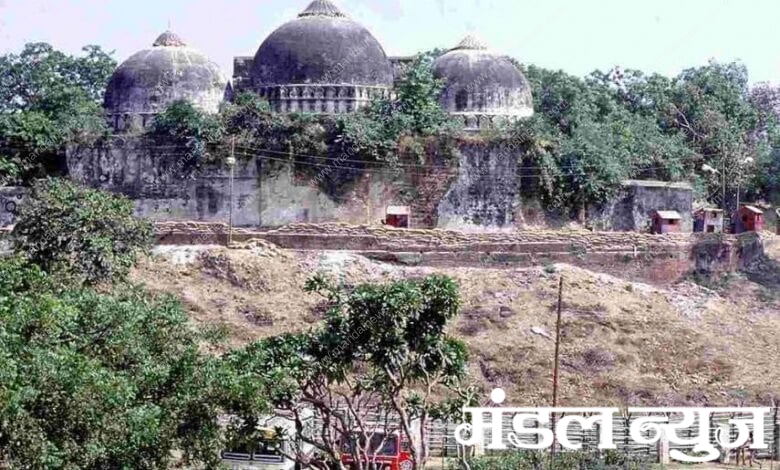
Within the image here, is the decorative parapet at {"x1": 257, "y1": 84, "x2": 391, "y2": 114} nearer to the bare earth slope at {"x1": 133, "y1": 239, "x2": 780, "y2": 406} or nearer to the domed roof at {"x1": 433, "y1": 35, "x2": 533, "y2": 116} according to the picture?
the domed roof at {"x1": 433, "y1": 35, "x2": 533, "y2": 116}

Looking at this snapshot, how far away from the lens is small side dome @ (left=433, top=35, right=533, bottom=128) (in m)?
41.7

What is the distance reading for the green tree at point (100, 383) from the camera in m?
17.5

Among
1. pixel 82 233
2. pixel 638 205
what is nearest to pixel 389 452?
pixel 82 233

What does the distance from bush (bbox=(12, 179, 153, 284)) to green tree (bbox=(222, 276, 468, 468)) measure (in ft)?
35.4

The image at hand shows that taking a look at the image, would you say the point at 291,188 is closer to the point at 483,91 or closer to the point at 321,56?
the point at 321,56

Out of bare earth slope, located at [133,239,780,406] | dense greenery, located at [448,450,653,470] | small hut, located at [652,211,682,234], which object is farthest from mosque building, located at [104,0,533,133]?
dense greenery, located at [448,450,653,470]

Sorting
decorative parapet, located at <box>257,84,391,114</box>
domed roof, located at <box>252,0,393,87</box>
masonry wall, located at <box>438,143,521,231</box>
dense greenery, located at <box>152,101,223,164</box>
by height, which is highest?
domed roof, located at <box>252,0,393,87</box>

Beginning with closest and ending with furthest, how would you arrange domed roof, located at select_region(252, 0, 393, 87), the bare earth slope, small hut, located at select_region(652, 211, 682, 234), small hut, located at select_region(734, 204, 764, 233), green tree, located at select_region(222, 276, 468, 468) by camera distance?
green tree, located at select_region(222, 276, 468, 468) → the bare earth slope → small hut, located at select_region(652, 211, 682, 234) → small hut, located at select_region(734, 204, 764, 233) → domed roof, located at select_region(252, 0, 393, 87)

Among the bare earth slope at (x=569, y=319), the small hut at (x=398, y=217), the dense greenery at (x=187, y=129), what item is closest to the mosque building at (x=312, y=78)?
the dense greenery at (x=187, y=129)

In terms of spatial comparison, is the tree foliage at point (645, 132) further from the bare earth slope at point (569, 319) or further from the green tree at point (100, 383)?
the green tree at point (100, 383)

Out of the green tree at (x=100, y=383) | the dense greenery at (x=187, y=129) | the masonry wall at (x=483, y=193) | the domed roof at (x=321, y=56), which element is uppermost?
the domed roof at (x=321, y=56)

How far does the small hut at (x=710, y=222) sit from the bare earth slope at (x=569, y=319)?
88.2 inches

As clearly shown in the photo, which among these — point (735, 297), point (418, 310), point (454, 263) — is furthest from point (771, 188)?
point (418, 310)

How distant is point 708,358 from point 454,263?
644cm
